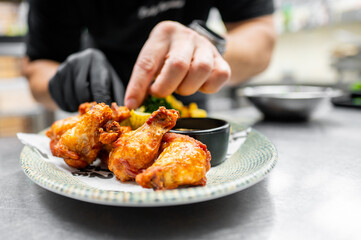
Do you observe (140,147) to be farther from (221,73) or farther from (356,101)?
(356,101)

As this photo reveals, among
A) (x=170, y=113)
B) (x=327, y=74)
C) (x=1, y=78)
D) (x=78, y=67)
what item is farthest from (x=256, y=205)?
(x=327, y=74)

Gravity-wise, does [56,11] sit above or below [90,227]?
above

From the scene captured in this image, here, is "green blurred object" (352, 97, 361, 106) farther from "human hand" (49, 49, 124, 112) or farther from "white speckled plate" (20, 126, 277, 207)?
"human hand" (49, 49, 124, 112)

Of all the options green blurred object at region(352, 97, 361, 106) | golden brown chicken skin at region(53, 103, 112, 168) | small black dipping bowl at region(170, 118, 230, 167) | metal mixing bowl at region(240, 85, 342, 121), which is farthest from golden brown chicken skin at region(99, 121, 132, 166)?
green blurred object at region(352, 97, 361, 106)

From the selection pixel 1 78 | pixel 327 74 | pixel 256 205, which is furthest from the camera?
pixel 327 74

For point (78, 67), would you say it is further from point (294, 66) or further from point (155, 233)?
point (294, 66)

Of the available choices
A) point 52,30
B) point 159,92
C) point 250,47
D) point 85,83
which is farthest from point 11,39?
point 159,92
